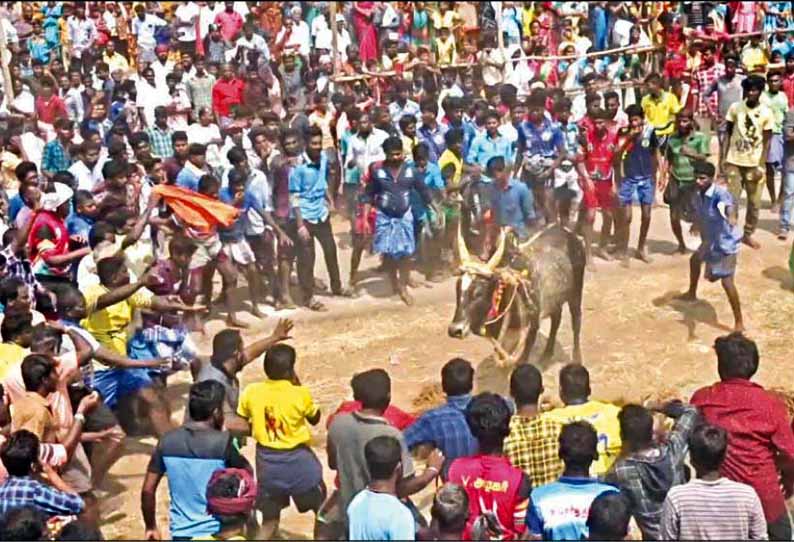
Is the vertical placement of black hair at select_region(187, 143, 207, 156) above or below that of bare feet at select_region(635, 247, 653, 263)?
above

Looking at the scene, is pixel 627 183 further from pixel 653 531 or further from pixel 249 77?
pixel 653 531

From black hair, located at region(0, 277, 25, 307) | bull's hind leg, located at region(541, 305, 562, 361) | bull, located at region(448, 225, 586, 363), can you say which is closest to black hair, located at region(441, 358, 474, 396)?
bull, located at region(448, 225, 586, 363)

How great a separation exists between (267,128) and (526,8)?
33.1 ft

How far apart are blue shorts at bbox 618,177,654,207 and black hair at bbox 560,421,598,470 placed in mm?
8060

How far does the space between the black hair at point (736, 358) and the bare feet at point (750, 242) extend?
7.58 meters

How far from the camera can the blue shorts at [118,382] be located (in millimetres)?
9277

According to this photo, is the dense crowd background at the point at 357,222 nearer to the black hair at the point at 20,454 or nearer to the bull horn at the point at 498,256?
the black hair at the point at 20,454

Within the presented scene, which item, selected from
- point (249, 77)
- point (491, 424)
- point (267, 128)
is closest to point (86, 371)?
point (491, 424)

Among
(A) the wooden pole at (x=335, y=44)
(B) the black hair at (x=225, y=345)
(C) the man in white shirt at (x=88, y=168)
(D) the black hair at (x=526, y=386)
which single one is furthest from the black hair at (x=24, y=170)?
(A) the wooden pole at (x=335, y=44)

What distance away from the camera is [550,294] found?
10789mm

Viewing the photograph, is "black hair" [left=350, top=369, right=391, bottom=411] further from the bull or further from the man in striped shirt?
the bull

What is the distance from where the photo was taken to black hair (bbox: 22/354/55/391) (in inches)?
295

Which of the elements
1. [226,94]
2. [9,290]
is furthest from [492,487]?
[226,94]

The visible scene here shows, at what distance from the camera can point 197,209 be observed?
11.8 meters
